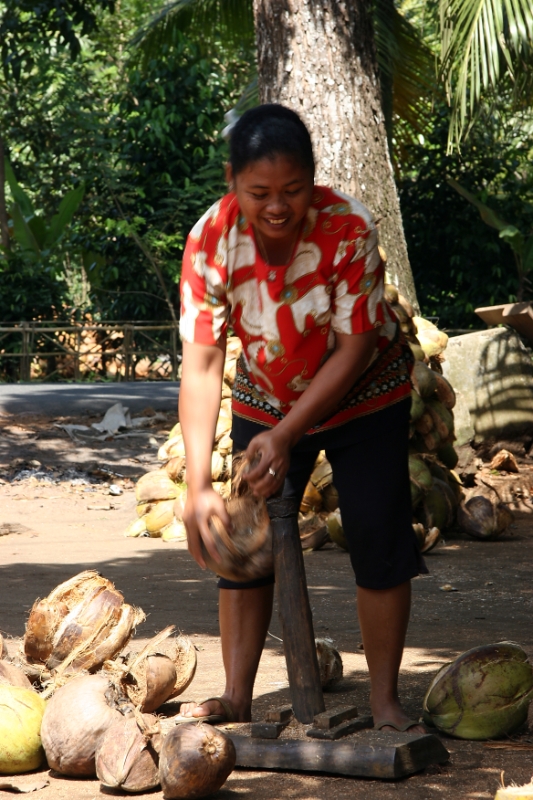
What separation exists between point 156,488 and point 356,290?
405 centimetres

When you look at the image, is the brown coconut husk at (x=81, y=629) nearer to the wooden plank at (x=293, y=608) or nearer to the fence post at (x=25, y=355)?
the wooden plank at (x=293, y=608)

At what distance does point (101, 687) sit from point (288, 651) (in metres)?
0.47

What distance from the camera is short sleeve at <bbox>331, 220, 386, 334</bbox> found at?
227cm

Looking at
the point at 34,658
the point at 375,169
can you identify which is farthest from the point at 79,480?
the point at 34,658

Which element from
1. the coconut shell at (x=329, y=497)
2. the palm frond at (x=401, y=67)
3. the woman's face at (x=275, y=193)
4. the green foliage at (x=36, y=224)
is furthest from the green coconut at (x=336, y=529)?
the green foliage at (x=36, y=224)

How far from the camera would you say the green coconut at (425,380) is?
586 cm

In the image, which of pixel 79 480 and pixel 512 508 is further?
pixel 79 480

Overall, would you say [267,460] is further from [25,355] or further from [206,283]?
[25,355]

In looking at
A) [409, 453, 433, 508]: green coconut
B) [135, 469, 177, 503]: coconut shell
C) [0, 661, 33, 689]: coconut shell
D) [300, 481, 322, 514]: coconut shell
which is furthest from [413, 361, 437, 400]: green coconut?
[0, 661, 33, 689]: coconut shell

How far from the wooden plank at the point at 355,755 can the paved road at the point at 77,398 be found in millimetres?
7893

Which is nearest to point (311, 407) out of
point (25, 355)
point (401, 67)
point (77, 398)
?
point (77, 398)

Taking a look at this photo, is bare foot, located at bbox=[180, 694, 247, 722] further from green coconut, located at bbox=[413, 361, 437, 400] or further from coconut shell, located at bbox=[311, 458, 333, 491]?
green coconut, located at bbox=[413, 361, 437, 400]

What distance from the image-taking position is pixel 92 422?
9.64 metres

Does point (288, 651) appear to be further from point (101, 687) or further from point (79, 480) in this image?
point (79, 480)
